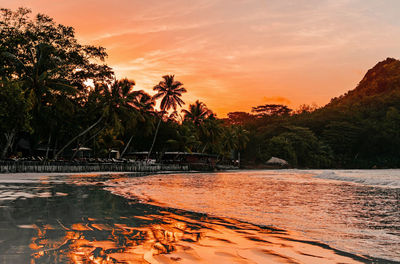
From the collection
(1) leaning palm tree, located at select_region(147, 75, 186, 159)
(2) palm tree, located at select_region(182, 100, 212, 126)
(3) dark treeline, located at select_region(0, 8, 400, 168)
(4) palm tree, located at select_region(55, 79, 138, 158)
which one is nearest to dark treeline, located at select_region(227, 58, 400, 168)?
(3) dark treeline, located at select_region(0, 8, 400, 168)

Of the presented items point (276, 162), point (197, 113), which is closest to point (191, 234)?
point (197, 113)

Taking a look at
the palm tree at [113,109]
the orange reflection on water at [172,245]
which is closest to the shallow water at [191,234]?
the orange reflection on water at [172,245]

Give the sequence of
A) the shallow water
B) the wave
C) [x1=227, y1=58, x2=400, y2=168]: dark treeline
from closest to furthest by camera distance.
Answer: the shallow water, the wave, [x1=227, y1=58, x2=400, y2=168]: dark treeline

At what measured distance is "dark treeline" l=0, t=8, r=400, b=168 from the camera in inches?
1518

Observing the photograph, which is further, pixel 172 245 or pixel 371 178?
pixel 371 178

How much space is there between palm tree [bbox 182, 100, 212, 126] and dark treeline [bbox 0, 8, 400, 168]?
0.20 m

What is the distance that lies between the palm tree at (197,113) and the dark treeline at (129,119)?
0.64ft

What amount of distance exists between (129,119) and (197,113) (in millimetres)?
27607

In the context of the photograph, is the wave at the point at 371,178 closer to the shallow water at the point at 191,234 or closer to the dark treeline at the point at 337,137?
the shallow water at the point at 191,234

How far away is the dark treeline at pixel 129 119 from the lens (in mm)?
38562

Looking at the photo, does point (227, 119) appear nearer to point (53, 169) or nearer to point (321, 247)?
point (53, 169)

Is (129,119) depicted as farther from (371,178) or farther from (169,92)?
(371,178)

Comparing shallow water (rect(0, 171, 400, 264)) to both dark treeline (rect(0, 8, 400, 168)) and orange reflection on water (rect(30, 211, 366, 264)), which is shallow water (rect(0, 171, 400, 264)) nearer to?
orange reflection on water (rect(30, 211, 366, 264))

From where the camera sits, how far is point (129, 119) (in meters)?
46.8
